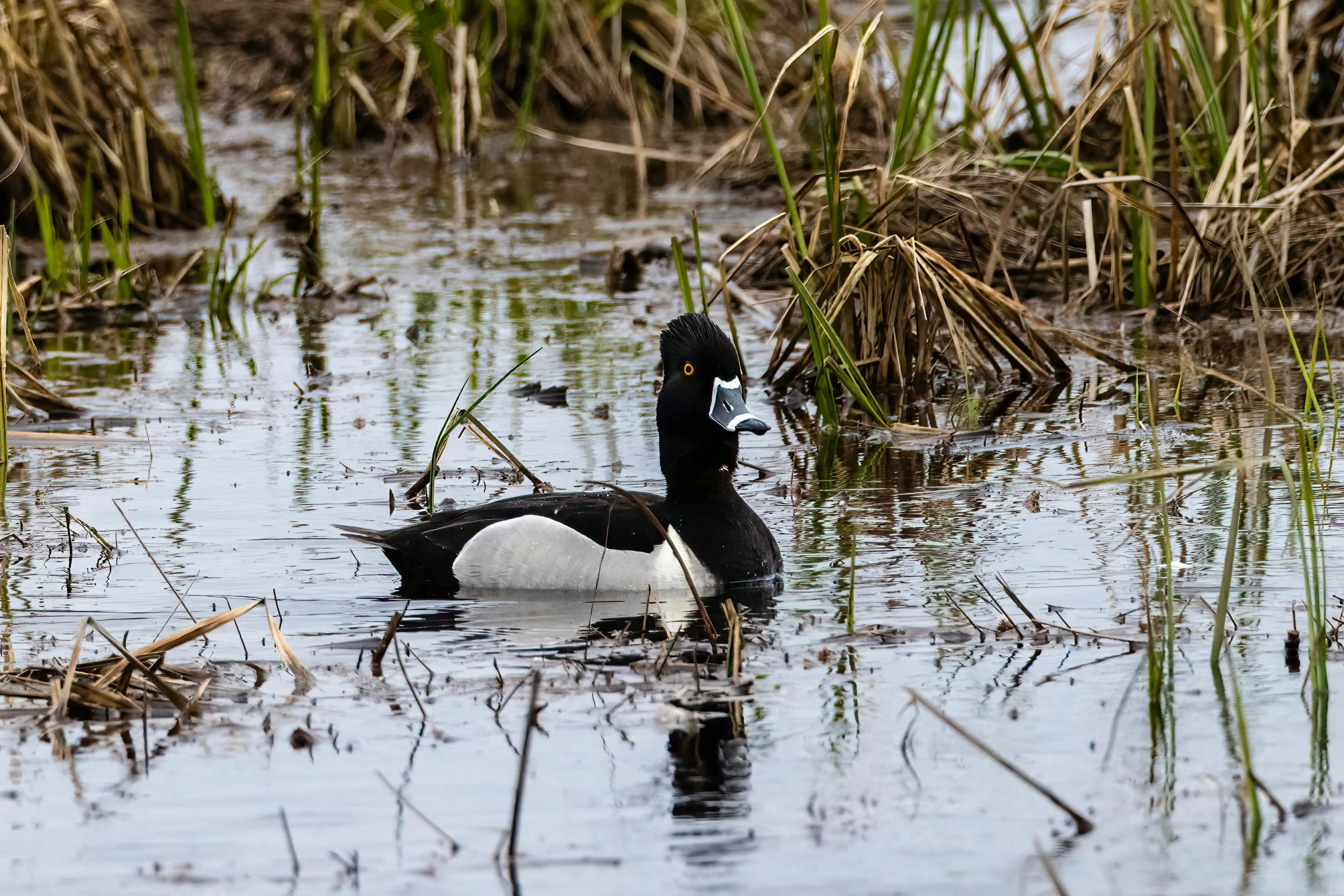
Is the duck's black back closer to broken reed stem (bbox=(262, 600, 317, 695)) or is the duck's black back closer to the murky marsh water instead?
the murky marsh water

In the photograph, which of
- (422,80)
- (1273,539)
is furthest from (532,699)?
(422,80)

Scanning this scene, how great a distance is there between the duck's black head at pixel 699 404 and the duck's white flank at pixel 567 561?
321 mm

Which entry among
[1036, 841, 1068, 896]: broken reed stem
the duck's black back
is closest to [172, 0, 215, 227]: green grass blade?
the duck's black back

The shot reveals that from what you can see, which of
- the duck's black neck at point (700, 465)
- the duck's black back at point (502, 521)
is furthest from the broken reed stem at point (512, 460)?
the duck's black neck at point (700, 465)

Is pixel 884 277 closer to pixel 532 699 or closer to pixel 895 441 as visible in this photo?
pixel 895 441

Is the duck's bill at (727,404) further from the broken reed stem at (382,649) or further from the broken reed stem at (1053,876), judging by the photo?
the broken reed stem at (1053,876)

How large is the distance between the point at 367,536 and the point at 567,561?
742 mm

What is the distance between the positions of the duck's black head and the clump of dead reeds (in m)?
6.66

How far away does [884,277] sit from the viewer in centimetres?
913

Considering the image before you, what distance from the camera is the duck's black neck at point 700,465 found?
22.7ft

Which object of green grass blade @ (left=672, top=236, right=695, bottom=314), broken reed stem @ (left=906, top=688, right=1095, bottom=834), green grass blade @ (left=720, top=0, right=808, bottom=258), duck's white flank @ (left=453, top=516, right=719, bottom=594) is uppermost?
green grass blade @ (left=720, top=0, right=808, bottom=258)

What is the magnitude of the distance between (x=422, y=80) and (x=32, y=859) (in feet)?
48.0

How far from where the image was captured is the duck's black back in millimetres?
6676

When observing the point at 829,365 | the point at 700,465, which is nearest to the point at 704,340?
the point at 700,465
